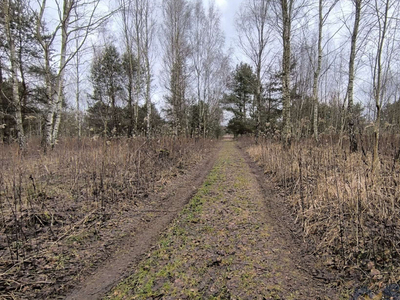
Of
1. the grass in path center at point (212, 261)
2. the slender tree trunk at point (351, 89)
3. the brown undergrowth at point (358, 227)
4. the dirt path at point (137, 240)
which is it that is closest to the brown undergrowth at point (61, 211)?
the dirt path at point (137, 240)

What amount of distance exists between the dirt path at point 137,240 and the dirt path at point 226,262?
157 mm

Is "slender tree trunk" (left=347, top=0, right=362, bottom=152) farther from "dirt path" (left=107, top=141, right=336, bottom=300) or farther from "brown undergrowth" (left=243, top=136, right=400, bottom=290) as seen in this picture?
"dirt path" (left=107, top=141, right=336, bottom=300)

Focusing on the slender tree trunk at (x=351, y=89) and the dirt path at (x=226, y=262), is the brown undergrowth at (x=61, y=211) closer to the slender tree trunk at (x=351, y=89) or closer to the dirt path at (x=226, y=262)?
the dirt path at (x=226, y=262)

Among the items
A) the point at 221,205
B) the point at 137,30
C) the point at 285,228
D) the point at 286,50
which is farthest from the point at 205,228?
the point at 137,30

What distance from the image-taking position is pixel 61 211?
3.62 meters

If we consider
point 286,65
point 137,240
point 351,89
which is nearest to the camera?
point 137,240

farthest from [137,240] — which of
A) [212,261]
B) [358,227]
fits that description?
[358,227]

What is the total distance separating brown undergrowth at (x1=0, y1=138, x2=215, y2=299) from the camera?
2.35 m

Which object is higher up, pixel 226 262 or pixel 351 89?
pixel 351 89

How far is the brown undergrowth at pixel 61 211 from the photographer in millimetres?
2354

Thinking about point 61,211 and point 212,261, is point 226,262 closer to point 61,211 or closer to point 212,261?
point 212,261

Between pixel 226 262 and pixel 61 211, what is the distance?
3.02 meters

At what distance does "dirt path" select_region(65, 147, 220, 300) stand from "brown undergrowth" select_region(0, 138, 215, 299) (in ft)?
0.69

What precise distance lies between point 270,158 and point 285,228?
4387 mm
